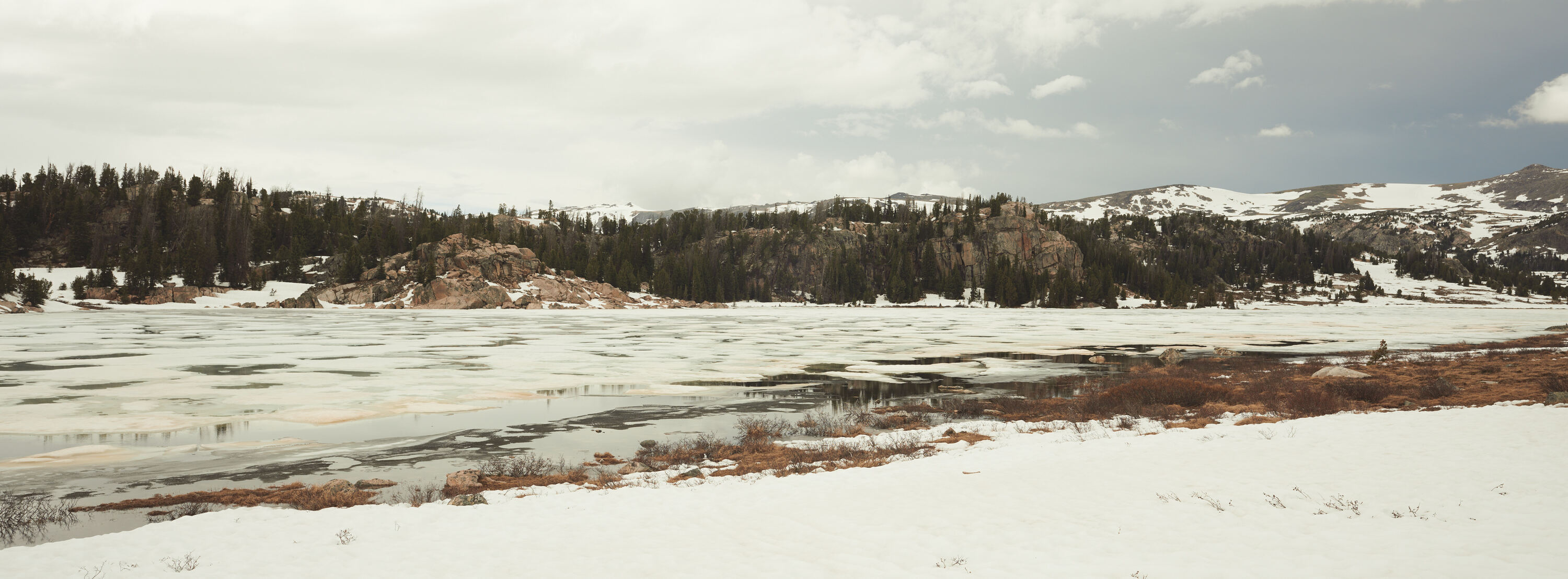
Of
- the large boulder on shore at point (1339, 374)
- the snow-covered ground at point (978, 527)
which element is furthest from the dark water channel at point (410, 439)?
the large boulder on shore at point (1339, 374)

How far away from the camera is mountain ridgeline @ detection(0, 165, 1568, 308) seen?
4193 inches

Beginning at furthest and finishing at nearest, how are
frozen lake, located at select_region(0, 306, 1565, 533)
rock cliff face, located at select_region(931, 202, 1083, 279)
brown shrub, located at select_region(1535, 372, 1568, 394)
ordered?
rock cliff face, located at select_region(931, 202, 1083, 279)
brown shrub, located at select_region(1535, 372, 1568, 394)
frozen lake, located at select_region(0, 306, 1565, 533)

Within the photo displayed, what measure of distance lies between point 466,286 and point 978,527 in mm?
104062

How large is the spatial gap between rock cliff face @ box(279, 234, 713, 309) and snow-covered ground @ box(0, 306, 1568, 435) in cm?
2906

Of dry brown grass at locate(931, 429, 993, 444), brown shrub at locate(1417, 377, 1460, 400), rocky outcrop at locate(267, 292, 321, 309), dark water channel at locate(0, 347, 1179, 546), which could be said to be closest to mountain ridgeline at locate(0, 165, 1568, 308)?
rocky outcrop at locate(267, 292, 321, 309)

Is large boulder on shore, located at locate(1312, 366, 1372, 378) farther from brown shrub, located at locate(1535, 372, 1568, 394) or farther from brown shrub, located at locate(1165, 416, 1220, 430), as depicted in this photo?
brown shrub, located at locate(1165, 416, 1220, 430)

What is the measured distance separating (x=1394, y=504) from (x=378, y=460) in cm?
1455

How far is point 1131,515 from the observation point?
27.3 feet

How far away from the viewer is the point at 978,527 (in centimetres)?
809

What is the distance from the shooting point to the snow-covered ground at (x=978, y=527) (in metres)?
6.89

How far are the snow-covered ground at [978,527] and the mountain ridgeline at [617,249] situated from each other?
309ft

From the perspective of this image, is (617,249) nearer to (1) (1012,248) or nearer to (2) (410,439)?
(1) (1012,248)

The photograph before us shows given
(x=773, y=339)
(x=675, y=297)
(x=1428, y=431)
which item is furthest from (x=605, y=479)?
(x=675, y=297)

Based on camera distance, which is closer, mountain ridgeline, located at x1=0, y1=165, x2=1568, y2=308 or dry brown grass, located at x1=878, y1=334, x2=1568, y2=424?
dry brown grass, located at x1=878, y1=334, x2=1568, y2=424
